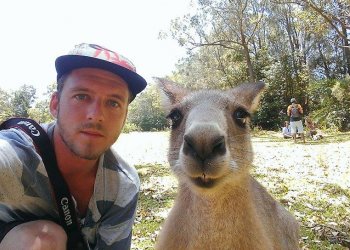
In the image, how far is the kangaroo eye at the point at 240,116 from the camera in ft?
11.8

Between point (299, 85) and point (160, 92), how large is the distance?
31524mm

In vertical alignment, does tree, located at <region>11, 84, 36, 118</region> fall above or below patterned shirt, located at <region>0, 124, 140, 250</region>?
above

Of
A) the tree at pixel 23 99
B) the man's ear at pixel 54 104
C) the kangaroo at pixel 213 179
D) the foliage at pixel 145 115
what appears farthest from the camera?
the tree at pixel 23 99

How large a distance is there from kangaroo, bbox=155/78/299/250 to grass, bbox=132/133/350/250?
1.44 metres

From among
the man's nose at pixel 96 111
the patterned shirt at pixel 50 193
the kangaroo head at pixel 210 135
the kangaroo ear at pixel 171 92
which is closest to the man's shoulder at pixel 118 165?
the patterned shirt at pixel 50 193

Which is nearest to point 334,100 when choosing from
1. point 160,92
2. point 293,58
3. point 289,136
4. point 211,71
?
point 289,136

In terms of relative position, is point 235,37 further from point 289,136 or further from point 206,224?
point 206,224

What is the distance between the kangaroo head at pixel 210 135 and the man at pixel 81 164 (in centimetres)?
58

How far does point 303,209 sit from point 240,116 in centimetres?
351

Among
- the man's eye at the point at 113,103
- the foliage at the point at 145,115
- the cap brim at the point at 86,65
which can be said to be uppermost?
the foliage at the point at 145,115

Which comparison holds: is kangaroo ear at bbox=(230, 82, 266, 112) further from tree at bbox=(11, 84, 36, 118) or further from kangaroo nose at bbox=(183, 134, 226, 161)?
tree at bbox=(11, 84, 36, 118)

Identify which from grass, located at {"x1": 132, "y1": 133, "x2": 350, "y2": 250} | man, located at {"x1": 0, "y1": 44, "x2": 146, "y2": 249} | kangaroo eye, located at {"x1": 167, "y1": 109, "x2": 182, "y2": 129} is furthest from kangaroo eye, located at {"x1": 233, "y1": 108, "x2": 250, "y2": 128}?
grass, located at {"x1": 132, "y1": 133, "x2": 350, "y2": 250}

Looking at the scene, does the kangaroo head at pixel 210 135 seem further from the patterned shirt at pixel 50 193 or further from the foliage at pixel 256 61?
the foliage at pixel 256 61

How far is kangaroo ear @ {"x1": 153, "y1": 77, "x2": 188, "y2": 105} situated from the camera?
14.2 ft
